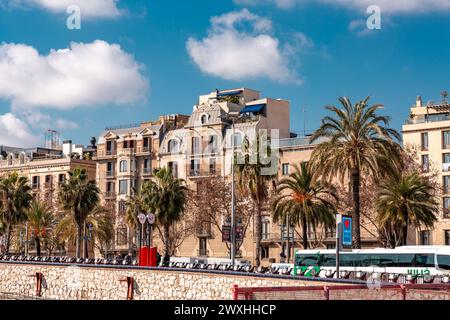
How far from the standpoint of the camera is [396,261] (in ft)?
160

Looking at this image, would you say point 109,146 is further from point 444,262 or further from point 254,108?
point 444,262

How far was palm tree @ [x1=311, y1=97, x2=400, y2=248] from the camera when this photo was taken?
165 feet

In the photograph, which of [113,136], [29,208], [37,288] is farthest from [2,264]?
[113,136]

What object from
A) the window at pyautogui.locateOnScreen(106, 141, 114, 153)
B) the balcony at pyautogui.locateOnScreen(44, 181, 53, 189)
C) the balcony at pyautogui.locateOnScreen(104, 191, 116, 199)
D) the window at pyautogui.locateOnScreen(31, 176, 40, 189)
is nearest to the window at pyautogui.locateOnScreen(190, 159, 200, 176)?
the balcony at pyautogui.locateOnScreen(104, 191, 116, 199)

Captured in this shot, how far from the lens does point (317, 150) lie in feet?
172

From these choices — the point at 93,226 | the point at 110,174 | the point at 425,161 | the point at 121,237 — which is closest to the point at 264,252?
the point at 93,226

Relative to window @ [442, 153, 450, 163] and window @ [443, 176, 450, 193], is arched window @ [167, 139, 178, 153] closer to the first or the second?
window @ [442, 153, 450, 163]

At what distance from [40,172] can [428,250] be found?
2861 inches

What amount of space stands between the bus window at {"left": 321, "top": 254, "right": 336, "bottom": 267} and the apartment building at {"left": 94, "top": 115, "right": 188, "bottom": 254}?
4348cm

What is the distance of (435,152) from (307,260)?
30791mm

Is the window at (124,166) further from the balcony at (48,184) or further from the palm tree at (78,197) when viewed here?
the palm tree at (78,197)

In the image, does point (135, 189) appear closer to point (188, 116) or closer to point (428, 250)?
point (188, 116)

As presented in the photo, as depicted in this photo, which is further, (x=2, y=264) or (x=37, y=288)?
(x=2, y=264)
